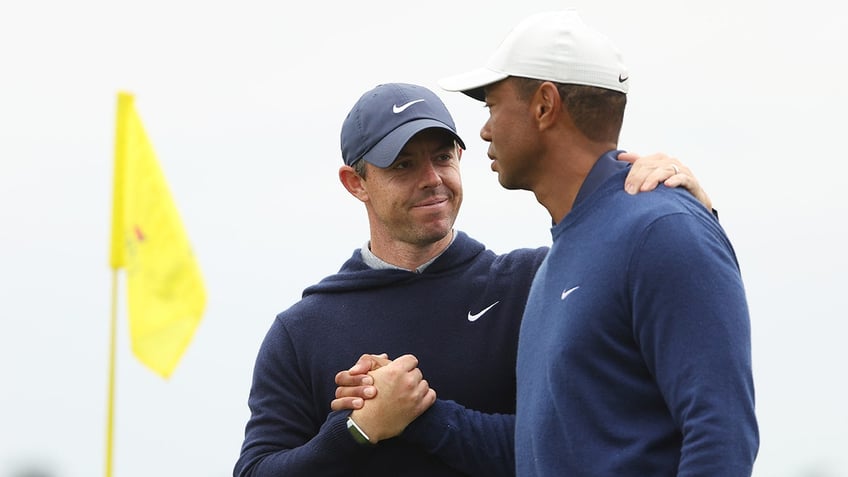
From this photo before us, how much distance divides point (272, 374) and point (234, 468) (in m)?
0.39

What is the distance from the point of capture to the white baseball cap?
376 cm

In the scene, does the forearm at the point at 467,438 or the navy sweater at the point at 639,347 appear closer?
the navy sweater at the point at 639,347

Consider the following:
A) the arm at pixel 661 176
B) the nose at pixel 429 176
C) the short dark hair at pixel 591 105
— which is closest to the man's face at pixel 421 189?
the nose at pixel 429 176

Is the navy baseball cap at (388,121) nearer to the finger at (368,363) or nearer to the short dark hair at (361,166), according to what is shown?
the short dark hair at (361,166)

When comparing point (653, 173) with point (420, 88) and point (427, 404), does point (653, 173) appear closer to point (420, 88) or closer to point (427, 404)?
point (427, 404)

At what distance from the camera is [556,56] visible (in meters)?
3.77

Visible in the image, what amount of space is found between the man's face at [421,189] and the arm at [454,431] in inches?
21.4

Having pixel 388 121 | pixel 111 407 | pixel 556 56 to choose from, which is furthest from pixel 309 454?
pixel 556 56

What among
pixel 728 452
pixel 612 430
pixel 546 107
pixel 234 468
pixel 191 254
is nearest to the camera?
pixel 728 452

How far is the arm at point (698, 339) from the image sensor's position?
10.3ft

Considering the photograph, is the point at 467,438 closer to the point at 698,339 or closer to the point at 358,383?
the point at 358,383

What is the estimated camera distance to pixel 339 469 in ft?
15.0

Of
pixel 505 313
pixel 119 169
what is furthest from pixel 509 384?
pixel 119 169

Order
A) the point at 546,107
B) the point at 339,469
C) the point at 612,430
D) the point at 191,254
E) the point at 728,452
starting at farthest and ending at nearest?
the point at 339,469 → the point at 191,254 → the point at 546,107 → the point at 612,430 → the point at 728,452
